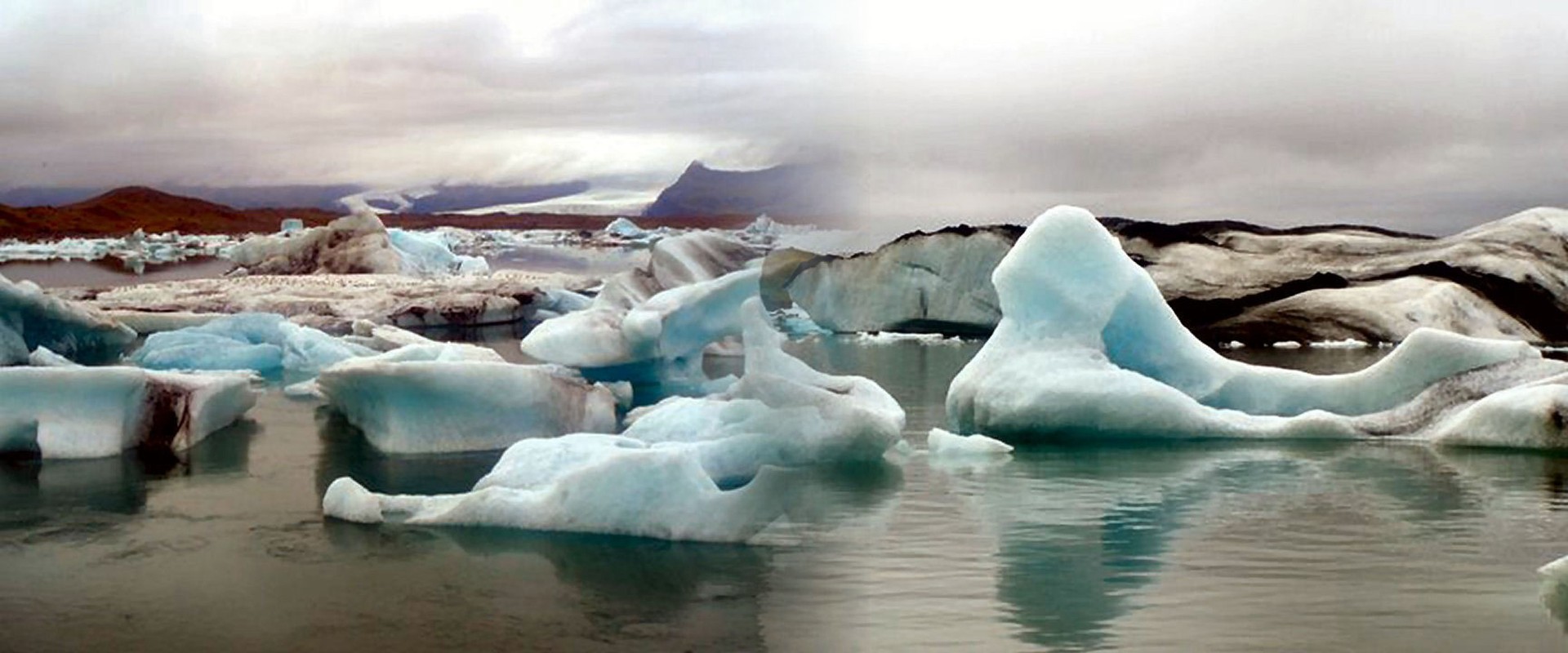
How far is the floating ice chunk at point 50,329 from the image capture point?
429 inches

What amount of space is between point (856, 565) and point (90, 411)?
4304 millimetres

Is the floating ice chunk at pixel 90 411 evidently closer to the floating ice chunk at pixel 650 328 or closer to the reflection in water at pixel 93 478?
the reflection in water at pixel 93 478

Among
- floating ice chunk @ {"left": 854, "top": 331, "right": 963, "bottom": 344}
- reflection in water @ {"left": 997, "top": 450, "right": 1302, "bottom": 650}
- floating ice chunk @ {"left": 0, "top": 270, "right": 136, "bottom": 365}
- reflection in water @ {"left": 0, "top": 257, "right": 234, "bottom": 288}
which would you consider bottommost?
reflection in water @ {"left": 997, "top": 450, "right": 1302, "bottom": 650}

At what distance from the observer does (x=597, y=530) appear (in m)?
5.44

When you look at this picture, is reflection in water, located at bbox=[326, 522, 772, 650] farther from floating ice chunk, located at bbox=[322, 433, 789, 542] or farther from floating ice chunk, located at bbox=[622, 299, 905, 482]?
floating ice chunk, located at bbox=[622, 299, 905, 482]

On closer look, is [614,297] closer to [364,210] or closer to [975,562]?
[975,562]

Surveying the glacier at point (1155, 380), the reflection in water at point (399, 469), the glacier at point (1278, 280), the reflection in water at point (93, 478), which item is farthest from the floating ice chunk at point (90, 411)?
the glacier at point (1278, 280)

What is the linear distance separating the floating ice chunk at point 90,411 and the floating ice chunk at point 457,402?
852mm

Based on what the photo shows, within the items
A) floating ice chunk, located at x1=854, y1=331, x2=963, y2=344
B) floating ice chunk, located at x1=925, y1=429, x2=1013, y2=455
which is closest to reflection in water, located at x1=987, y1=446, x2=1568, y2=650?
floating ice chunk, located at x1=925, y1=429, x2=1013, y2=455

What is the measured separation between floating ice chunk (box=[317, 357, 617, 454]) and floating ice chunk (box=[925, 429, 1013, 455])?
1758 millimetres

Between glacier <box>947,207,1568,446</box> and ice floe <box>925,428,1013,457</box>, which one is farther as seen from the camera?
glacier <box>947,207,1568,446</box>

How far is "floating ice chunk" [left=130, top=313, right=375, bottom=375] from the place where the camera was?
12383 millimetres

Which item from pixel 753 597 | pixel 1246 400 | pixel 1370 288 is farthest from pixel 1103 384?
pixel 1370 288

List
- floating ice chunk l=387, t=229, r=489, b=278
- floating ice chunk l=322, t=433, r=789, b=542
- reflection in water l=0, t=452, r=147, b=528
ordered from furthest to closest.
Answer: floating ice chunk l=387, t=229, r=489, b=278 < reflection in water l=0, t=452, r=147, b=528 < floating ice chunk l=322, t=433, r=789, b=542
